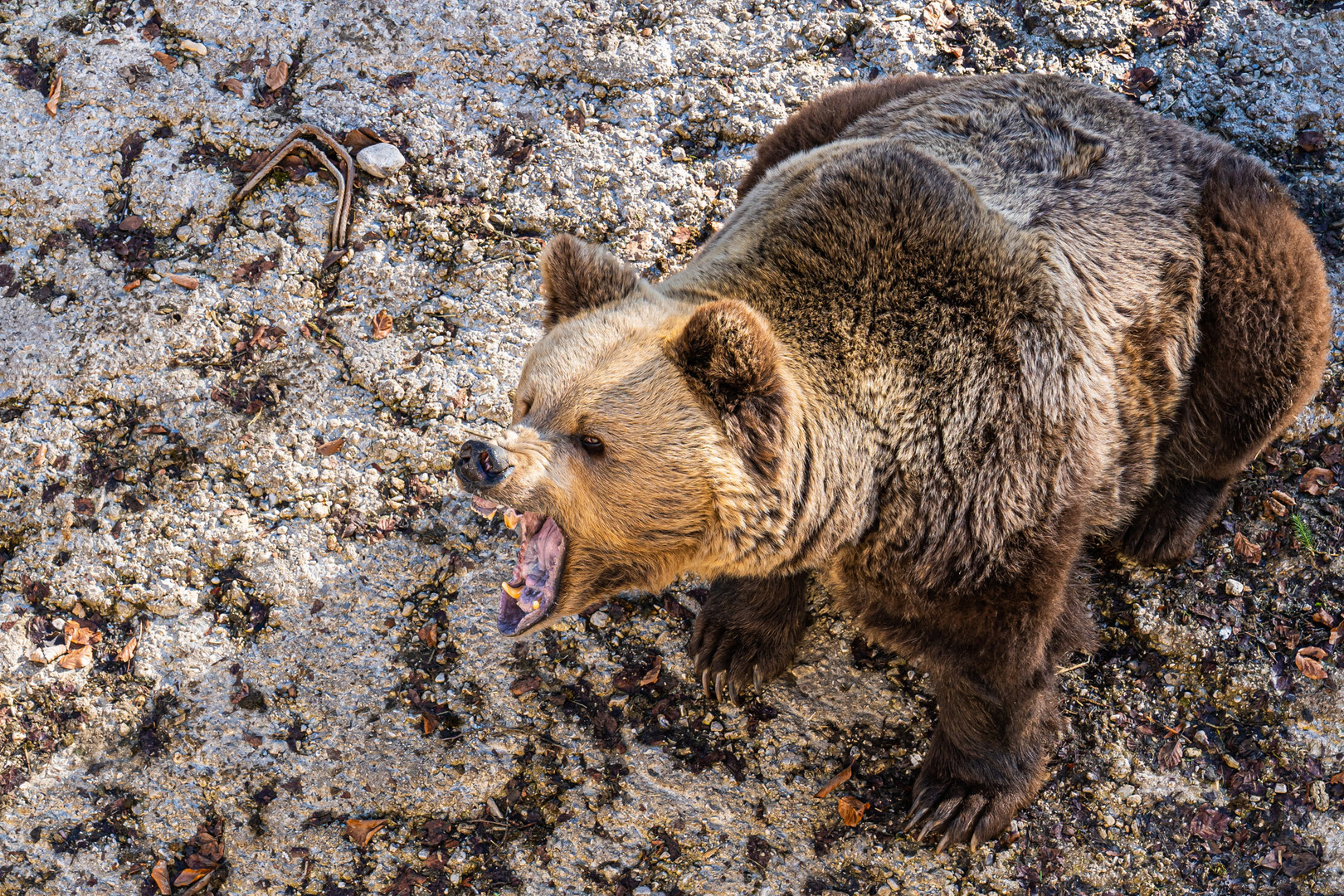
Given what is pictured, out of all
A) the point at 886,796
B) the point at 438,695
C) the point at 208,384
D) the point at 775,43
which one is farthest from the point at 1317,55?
the point at 208,384

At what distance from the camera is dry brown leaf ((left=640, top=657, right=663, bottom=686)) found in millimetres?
3660

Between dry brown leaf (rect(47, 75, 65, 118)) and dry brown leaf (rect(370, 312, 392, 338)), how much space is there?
1.74m

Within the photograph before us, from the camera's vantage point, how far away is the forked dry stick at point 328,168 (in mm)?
4207

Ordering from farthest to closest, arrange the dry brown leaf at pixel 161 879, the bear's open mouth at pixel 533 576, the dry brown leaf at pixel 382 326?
the dry brown leaf at pixel 382 326, the dry brown leaf at pixel 161 879, the bear's open mouth at pixel 533 576

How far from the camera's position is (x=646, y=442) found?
2.63 metres

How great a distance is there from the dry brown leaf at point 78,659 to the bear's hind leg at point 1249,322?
4.04 metres

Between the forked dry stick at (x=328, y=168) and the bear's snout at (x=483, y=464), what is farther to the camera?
the forked dry stick at (x=328, y=168)

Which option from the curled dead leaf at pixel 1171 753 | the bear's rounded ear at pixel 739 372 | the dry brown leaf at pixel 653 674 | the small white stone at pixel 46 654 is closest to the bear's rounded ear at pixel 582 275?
the bear's rounded ear at pixel 739 372

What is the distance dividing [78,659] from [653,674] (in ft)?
6.90

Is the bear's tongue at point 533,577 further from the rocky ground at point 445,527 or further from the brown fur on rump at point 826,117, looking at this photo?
the brown fur on rump at point 826,117

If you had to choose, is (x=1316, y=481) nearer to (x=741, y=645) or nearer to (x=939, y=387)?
(x=939, y=387)

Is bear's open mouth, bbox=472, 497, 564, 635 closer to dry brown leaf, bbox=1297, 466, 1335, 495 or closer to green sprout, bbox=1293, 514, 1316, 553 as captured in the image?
green sprout, bbox=1293, 514, 1316, 553

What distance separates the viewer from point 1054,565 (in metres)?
2.86

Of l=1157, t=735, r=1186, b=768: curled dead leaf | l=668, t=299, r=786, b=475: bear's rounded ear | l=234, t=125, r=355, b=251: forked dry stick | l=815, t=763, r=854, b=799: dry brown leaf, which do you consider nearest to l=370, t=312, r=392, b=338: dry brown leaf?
l=234, t=125, r=355, b=251: forked dry stick
